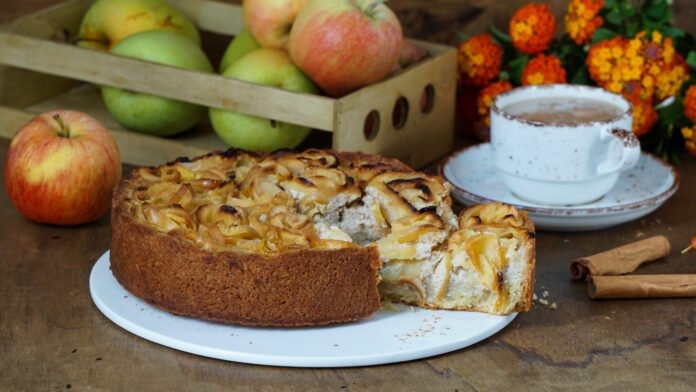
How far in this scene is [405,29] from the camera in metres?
2.45

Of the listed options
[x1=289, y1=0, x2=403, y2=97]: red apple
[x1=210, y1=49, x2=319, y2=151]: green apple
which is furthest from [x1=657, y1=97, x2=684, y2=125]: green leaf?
[x1=210, y1=49, x2=319, y2=151]: green apple

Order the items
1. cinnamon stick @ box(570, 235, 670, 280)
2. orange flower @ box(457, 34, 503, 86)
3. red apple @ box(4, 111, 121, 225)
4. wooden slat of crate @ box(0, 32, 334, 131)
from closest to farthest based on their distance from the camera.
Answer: cinnamon stick @ box(570, 235, 670, 280) → red apple @ box(4, 111, 121, 225) → wooden slat of crate @ box(0, 32, 334, 131) → orange flower @ box(457, 34, 503, 86)

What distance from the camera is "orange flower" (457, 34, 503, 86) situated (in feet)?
7.14

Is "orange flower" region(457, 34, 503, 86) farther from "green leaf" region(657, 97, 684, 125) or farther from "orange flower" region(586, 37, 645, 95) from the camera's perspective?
"green leaf" region(657, 97, 684, 125)

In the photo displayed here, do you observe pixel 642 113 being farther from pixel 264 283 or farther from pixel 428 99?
pixel 264 283

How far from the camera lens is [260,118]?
76.6 inches

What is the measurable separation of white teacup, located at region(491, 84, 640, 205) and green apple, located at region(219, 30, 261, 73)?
20.0 inches

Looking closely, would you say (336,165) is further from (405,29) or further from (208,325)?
(405,29)

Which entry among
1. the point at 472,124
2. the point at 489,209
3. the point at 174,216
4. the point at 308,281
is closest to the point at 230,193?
the point at 174,216

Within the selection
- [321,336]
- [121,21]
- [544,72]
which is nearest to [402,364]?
[321,336]

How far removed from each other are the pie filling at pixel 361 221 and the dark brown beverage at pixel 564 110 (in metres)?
0.27

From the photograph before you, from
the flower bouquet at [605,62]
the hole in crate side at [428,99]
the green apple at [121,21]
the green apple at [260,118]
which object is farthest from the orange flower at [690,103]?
the green apple at [121,21]

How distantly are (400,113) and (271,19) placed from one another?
0.91 feet

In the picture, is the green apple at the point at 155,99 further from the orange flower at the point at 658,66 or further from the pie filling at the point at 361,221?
the orange flower at the point at 658,66
